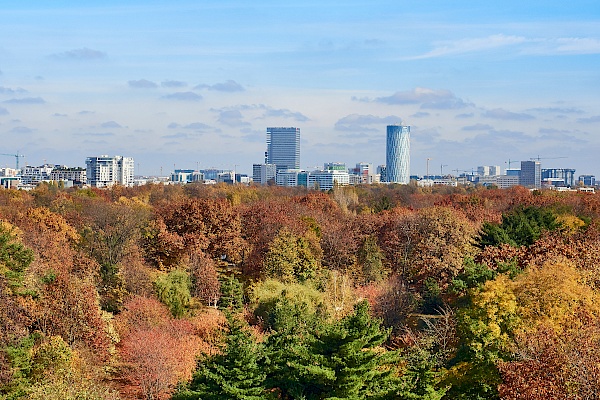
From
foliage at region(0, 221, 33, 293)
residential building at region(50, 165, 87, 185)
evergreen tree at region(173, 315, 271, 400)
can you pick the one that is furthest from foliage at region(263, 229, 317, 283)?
residential building at region(50, 165, 87, 185)

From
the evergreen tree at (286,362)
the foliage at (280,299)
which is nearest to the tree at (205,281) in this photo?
the foliage at (280,299)

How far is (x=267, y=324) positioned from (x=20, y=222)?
16.2 meters

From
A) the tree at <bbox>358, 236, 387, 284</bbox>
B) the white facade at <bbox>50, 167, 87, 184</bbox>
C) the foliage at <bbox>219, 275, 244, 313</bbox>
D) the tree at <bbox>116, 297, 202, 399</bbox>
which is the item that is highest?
the white facade at <bbox>50, 167, 87, 184</bbox>

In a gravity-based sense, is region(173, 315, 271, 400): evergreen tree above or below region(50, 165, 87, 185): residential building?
below

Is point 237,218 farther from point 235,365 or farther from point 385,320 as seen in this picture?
point 235,365

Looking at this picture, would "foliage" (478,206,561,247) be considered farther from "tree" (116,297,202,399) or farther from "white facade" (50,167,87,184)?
"white facade" (50,167,87,184)

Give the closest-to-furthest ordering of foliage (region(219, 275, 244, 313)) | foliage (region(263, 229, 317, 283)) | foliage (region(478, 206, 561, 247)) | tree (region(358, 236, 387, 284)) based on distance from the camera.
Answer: foliage (region(219, 275, 244, 313)) < foliage (region(478, 206, 561, 247)) < foliage (region(263, 229, 317, 283)) < tree (region(358, 236, 387, 284))

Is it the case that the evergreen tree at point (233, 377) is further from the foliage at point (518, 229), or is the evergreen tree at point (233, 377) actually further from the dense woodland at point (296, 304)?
the foliage at point (518, 229)

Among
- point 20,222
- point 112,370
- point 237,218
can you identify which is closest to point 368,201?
point 237,218

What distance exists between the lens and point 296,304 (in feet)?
109

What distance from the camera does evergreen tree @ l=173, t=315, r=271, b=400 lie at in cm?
1956

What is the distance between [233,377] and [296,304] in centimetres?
1350

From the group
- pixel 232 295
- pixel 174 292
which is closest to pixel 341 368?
pixel 174 292

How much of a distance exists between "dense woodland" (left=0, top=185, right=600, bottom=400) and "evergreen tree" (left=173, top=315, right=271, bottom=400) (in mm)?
58
